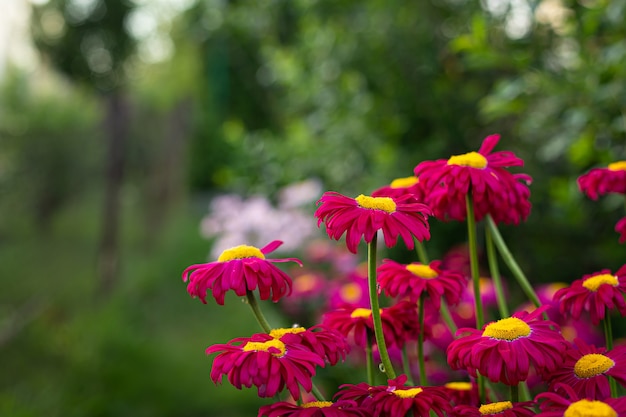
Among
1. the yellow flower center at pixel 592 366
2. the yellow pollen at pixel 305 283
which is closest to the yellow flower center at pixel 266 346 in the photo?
the yellow flower center at pixel 592 366

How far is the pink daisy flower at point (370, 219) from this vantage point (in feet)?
2.34

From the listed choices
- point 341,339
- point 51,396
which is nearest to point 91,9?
point 51,396

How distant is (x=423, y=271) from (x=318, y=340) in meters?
0.19

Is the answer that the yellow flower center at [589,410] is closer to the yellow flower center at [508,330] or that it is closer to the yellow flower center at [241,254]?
the yellow flower center at [508,330]

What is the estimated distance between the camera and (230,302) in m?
4.32

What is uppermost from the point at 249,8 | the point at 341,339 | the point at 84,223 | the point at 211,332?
the point at 249,8

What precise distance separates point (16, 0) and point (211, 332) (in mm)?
2536

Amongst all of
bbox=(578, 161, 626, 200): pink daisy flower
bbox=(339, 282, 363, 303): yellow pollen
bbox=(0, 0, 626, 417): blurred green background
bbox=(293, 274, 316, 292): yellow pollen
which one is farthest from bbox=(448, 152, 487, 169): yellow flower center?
bbox=(293, 274, 316, 292): yellow pollen

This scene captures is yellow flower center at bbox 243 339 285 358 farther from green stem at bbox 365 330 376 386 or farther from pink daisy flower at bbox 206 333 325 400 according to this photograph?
green stem at bbox 365 330 376 386

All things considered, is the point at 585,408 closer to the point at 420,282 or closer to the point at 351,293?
the point at 420,282

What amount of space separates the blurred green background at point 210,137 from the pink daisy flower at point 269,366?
1099 mm

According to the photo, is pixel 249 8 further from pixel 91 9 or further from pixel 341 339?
pixel 341 339

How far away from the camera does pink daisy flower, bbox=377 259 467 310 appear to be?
85 cm

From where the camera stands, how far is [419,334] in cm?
87
